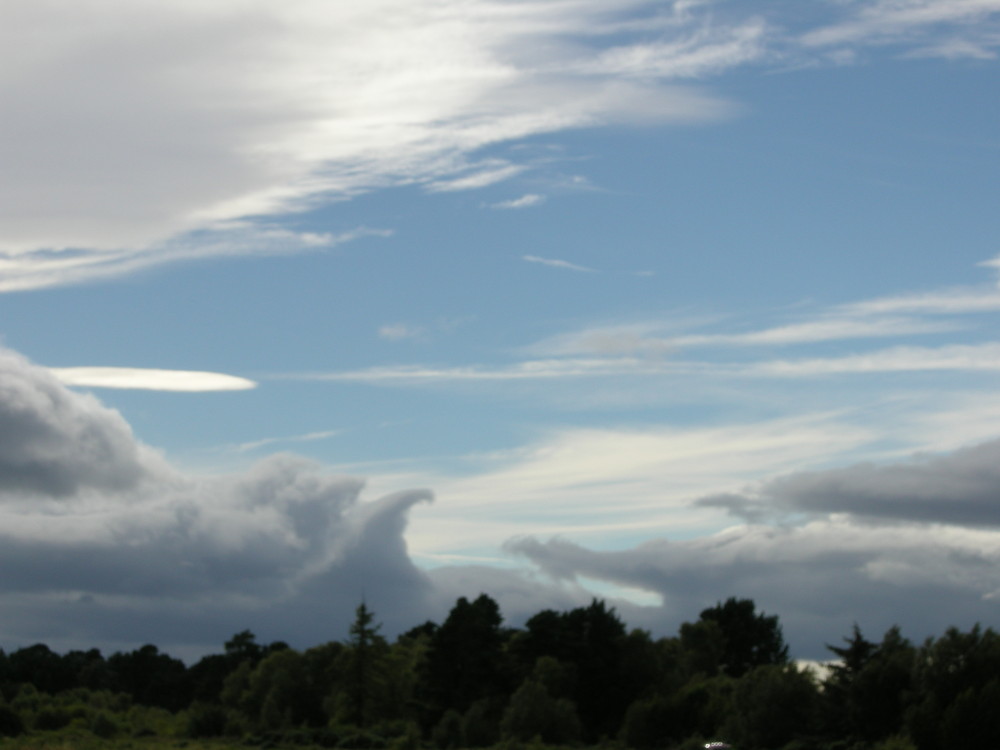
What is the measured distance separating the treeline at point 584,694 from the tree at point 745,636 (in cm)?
20

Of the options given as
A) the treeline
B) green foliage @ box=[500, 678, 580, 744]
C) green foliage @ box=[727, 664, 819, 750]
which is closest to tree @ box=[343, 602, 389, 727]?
the treeline

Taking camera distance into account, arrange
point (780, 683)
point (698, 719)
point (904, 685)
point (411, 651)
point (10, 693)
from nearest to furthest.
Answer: point (904, 685) < point (780, 683) < point (698, 719) < point (411, 651) < point (10, 693)

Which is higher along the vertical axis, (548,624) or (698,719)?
(548,624)

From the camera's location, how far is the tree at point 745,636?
148375 mm

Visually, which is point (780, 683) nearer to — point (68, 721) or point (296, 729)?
point (296, 729)

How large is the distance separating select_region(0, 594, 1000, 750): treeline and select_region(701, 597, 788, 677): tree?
20 cm

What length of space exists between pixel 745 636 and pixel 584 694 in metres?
49.1

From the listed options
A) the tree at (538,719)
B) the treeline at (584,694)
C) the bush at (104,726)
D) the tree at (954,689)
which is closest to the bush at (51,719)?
the treeline at (584,694)

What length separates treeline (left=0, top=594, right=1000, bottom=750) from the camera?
65188mm

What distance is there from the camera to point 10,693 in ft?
516

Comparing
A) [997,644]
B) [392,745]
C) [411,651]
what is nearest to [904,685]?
[997,644]

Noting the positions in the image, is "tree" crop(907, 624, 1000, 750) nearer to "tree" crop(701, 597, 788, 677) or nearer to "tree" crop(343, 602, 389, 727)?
"tree" crop(343, 602, 389, 727)

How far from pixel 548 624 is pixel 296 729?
24627mm

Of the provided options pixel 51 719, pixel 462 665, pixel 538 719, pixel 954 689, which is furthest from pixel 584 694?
pixel 51 719
